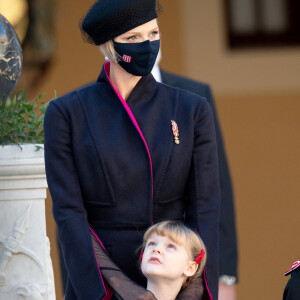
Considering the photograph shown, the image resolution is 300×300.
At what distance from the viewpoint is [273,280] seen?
344 inches

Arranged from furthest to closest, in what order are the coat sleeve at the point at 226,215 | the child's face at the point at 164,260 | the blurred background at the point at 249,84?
the blurred background at the point at 249,84 → the coat sleeve at the point at 226,215 → the child's face at the point at 164,260

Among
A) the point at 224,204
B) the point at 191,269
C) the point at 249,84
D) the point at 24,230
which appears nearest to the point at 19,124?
the point at 24,230

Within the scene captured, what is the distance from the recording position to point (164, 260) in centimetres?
296

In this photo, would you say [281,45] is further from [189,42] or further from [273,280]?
[273,280]

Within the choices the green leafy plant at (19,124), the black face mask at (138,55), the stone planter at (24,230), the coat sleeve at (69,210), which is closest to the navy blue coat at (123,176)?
the coat sleeve at (69,210)

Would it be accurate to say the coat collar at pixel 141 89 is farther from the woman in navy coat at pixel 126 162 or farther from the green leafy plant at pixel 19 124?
the green leafy plant at pixel 19 124

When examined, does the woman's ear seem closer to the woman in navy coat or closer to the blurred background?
the woman in navy coat

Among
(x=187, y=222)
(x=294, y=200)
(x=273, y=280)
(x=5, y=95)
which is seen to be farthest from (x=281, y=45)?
(x=187, y=222)

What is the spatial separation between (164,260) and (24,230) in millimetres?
1104

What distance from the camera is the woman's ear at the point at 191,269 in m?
2.97

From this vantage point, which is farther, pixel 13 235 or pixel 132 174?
pixel 13 235

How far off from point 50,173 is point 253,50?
5.96 m

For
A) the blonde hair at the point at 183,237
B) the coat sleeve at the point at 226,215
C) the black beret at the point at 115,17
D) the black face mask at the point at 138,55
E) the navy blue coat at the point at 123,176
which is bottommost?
the coat sleeve at the point at 226,215

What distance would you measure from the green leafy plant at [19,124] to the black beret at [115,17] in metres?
0.96
